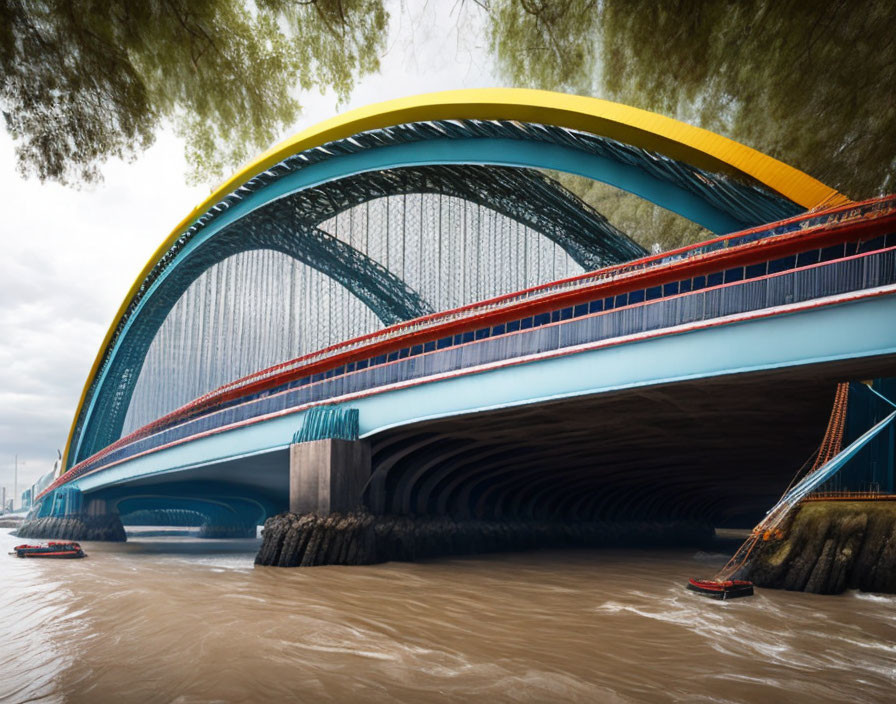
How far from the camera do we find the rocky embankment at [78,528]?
50084mm

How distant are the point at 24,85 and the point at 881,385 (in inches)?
1226

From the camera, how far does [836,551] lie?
1952cm

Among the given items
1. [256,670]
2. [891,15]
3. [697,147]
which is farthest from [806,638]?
[697,147]

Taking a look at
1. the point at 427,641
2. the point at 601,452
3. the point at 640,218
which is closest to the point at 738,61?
the point at 427,641

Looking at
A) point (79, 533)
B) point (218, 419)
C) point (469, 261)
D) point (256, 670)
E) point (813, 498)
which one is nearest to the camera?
point (256, 670)

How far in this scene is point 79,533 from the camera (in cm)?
5009

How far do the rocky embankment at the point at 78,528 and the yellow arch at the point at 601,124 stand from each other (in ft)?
112

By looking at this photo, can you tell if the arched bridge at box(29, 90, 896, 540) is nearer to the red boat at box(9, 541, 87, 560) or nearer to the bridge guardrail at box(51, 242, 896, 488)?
the bridge guardrail at box(51, 242, 896, 488)

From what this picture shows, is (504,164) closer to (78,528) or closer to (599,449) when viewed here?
(599,449)

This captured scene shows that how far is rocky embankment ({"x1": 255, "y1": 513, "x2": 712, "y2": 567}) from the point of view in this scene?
76.3ft

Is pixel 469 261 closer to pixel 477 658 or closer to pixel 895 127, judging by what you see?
pixel 477 658

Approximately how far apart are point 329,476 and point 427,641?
11.8 metres

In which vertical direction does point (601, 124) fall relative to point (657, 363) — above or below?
above

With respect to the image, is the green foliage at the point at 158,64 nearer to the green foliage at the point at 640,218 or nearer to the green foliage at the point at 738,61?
the green foliage at the point at 738,61
